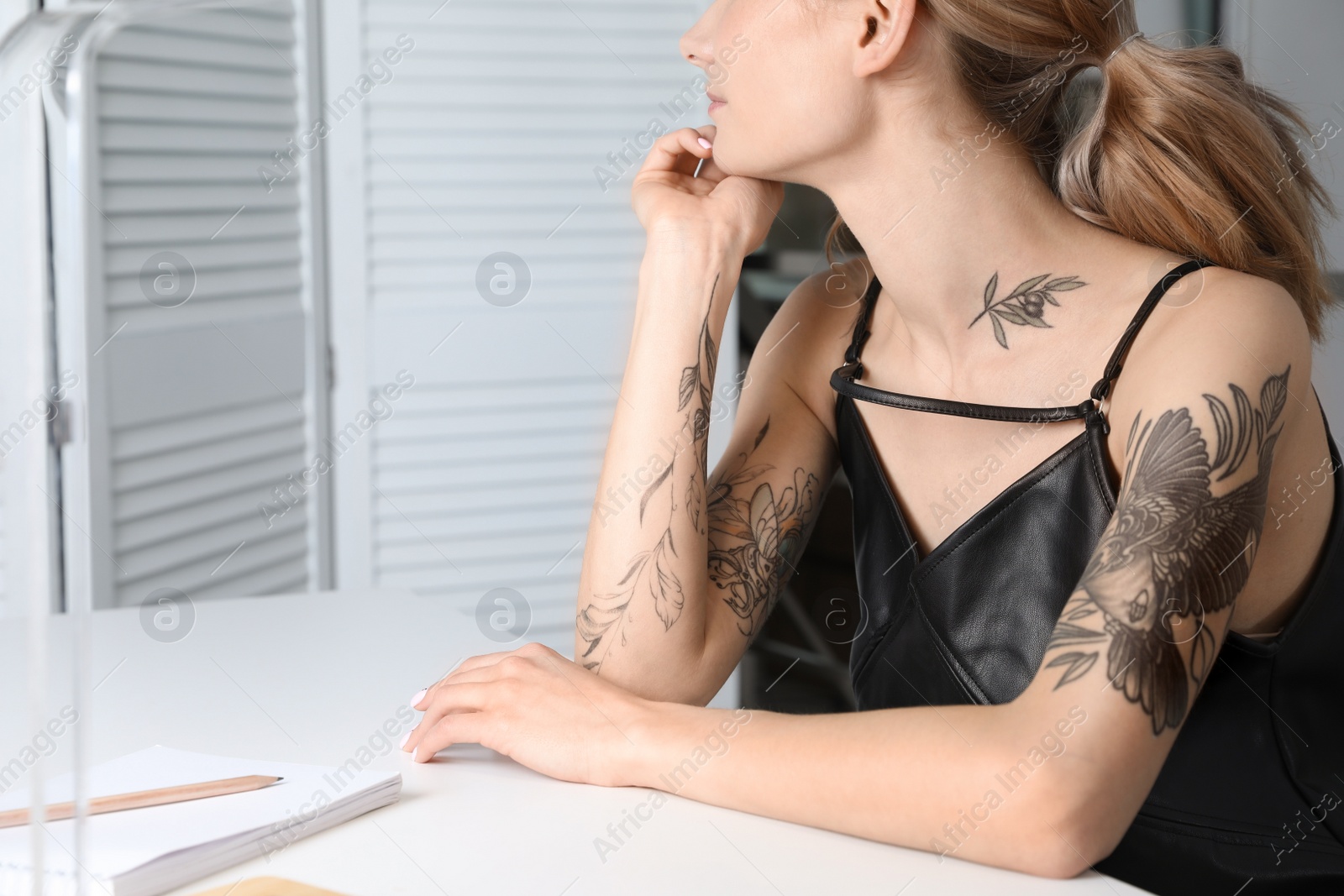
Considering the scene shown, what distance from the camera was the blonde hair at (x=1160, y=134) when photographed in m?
1.02

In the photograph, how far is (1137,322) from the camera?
96 centimetres

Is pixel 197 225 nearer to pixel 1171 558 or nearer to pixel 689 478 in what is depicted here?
pixel 689 478

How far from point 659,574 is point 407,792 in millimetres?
303

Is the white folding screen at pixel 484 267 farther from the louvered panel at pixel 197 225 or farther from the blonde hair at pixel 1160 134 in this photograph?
the blonde hair at pixel 1160 134

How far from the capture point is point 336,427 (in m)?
2.35

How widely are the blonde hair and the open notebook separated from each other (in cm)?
77

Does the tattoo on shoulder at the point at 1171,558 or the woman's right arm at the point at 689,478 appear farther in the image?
the woman's right arm at the point at 689,478

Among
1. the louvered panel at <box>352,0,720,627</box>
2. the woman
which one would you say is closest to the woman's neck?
the woman

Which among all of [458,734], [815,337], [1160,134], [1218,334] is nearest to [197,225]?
[815,337]

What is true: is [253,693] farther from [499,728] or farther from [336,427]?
[336,427]

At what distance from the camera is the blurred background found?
2.04 metres

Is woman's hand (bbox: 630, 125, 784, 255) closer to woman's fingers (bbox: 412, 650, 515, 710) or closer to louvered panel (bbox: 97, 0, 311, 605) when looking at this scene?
woman's fingers (bbox: 412, 650, 515, 710)

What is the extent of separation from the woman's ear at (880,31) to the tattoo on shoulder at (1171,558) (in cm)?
38

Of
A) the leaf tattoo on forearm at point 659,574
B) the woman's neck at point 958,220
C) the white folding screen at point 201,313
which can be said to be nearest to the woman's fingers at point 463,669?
the leaf tattoo on forearm at point 659,574
